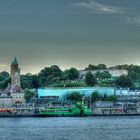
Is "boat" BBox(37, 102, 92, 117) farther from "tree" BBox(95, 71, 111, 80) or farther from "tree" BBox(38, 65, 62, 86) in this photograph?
"tree" BBox(95, 71, 111, 80)

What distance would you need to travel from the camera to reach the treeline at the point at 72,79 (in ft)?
507

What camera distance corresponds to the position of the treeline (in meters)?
154

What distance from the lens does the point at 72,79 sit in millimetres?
169375

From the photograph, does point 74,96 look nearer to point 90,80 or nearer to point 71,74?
point 90,80

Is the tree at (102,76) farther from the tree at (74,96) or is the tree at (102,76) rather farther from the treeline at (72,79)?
the tree at (74,96)

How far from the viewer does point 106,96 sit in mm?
139375

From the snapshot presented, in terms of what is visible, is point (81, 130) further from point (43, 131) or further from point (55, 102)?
point (55, 102)

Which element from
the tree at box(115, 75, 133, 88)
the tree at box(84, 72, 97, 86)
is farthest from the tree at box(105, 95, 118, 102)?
the tree at box(84, 72, 97, 86)

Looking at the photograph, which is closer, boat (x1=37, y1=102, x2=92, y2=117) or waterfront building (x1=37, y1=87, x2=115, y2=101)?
boat (x1=37, y1=102, x2=92, y2=117)

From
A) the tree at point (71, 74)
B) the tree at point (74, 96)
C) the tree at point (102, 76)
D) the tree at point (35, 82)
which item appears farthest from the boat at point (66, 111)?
the tree at point (102, 76)

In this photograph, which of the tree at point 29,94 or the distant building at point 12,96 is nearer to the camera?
the distant building at point 12,96

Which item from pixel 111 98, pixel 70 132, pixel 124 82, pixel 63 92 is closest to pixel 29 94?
pixel 63 92

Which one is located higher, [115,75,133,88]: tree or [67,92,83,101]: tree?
[115,75,133,88]: tree

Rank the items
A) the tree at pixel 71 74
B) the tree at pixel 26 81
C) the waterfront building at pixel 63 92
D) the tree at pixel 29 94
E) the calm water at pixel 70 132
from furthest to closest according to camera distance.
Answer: the tree at pixel 71 74
the tree at pixel 26 81
the waterfront building at pixel 63 92
the tree at pixel 29 94
the calm water at pixel 70 132
